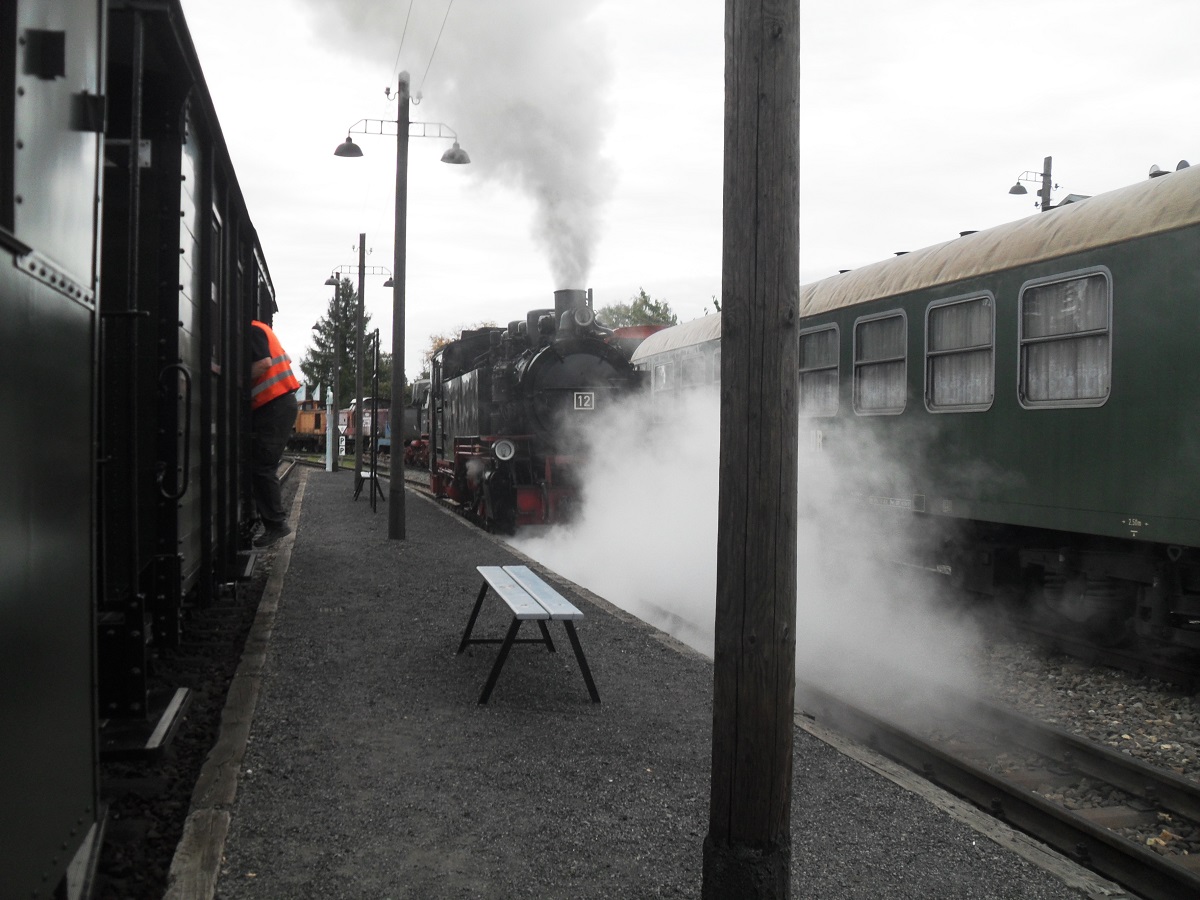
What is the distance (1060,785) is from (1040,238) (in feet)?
12.6

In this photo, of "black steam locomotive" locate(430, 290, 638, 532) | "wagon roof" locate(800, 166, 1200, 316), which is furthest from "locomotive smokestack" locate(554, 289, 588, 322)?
"wagon roof" locate(800, 166, 1200, 316)

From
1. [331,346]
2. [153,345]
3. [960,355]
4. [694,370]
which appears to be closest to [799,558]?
[960,355]

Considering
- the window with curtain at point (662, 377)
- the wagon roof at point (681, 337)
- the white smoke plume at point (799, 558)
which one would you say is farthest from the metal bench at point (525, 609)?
the window with curtain at point (662, 377)

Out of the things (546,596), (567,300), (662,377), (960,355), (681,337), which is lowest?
(546,596)

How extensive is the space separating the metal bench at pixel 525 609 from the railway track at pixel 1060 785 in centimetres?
151

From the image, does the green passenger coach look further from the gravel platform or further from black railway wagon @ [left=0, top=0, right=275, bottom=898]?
black railway wagon @ [left=0, top=0, right=275, bottom=898]

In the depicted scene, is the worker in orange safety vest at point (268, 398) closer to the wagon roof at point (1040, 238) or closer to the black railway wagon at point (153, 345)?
the black railway wagon at point (153, 345)

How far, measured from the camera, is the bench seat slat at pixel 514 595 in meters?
5.23

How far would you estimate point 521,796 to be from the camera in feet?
13.0

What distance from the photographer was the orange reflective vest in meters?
8.23

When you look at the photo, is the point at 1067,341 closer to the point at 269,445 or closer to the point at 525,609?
the point at 525,609

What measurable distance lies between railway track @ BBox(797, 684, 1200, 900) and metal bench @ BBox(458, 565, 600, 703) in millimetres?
1512

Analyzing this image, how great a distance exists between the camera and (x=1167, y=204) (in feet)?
19.8

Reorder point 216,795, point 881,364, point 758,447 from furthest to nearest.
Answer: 1. point 881,364
2. point 216,795
3. point 758,447
